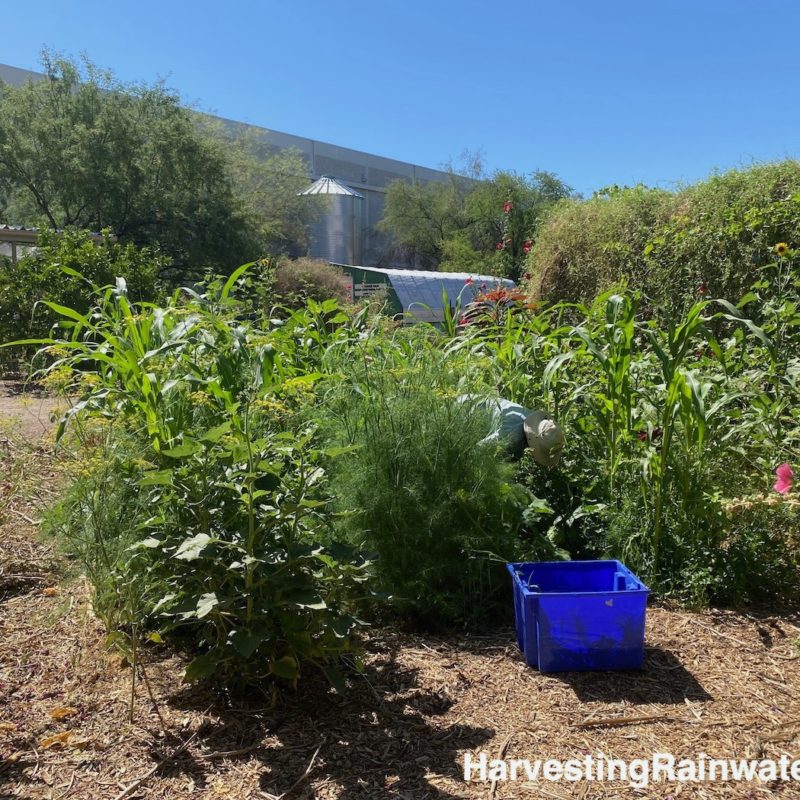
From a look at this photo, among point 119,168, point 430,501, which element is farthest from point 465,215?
point 430,501

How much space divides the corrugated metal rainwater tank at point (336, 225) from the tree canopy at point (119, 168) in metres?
12.9

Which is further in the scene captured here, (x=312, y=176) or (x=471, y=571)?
(x=312, y=176)

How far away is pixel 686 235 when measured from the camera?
4.96 m

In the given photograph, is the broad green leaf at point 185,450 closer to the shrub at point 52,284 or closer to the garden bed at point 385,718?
the garden bed at point 385,718

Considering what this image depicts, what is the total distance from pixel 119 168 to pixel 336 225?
1595 centimetres

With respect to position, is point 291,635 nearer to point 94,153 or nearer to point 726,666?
point 726,666

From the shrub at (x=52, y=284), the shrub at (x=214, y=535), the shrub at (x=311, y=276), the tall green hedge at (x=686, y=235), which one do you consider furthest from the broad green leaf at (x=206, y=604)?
the shrub at (x=311, y=276)

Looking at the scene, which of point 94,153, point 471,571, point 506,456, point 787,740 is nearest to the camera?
point 787,740

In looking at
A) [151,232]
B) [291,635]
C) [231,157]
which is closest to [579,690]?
[291,635]

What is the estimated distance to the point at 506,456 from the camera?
294cm

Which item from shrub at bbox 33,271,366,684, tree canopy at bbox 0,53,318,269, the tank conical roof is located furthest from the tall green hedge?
the tank conical roof

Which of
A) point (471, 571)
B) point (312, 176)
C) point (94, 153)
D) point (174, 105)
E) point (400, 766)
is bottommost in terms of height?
point (400, 766)

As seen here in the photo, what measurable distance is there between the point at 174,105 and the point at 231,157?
17.8ft

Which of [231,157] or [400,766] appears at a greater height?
[231,157]
